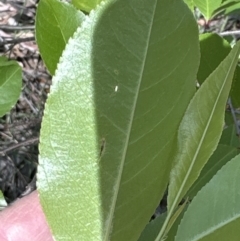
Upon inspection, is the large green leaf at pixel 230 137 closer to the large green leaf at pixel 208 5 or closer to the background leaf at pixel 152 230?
the large green leaf at pixel 208 5

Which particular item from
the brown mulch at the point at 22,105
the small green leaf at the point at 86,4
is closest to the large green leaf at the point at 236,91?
the small green leaf at the point at 86,4

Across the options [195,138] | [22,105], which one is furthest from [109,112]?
[22,105]

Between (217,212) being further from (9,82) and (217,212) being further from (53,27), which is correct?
(9,82)

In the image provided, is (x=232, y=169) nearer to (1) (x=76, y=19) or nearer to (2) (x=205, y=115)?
(2) (x=205, y=115)

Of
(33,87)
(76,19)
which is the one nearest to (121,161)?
(76,19)

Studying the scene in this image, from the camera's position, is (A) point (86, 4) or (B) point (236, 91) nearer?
(A) point (86, 4)

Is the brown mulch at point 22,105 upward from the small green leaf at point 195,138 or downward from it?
downward
